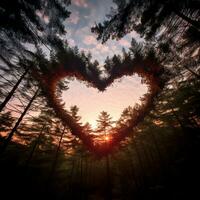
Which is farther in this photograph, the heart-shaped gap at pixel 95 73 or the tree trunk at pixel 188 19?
the heart-shaped gap at pixel 95 73

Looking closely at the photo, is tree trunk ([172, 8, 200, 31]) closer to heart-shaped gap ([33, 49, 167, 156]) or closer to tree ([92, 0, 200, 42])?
tree ([92, 0, 200, 42])

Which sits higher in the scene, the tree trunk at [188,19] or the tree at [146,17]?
the tree at [146,17]

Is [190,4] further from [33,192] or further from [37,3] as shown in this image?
[33,192]

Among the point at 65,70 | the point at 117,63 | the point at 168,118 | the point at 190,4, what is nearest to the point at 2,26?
the point at 65,70

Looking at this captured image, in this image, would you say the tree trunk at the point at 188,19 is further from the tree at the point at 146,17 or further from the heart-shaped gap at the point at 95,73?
the heart-shaped gap at the point at 95,73

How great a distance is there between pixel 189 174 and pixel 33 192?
25.8m

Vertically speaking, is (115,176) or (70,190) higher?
(115,176)

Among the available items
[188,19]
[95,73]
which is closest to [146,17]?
[188,19]

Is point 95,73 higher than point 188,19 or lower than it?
higher

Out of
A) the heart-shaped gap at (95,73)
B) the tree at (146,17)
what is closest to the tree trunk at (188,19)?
the tree at (146,17)

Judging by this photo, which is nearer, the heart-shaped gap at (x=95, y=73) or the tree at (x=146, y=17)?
the tree at (x=146, y=17)

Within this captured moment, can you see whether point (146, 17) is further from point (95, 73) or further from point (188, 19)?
point (95, 73)

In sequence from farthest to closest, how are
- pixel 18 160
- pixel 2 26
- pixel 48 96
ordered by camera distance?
pixel 18 160 < pixel 48 96 < pixel 2 26

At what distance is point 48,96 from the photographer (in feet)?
23.0
